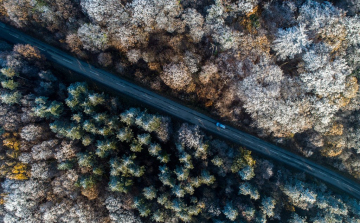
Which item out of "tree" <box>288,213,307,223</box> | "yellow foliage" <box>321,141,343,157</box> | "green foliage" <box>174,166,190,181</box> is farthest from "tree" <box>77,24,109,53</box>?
"tree" <box>288,213,307,223</box>

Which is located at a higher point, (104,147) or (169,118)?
(169,118)

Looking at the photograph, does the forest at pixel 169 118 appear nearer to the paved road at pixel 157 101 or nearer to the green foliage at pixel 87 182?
the green foliage at pixel 87 182

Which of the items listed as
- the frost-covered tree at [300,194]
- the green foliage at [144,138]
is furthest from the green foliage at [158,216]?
the frost-covered tree at [300,194]

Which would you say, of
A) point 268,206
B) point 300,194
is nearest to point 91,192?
point 268,206

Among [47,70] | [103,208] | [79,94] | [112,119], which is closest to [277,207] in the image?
[103,208]

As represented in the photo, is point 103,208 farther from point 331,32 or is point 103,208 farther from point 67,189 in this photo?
point 331,32

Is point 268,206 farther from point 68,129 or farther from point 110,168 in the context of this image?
point 68,129

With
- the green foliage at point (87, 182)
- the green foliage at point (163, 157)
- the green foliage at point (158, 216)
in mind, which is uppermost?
the green foliage at point (163, 157)
